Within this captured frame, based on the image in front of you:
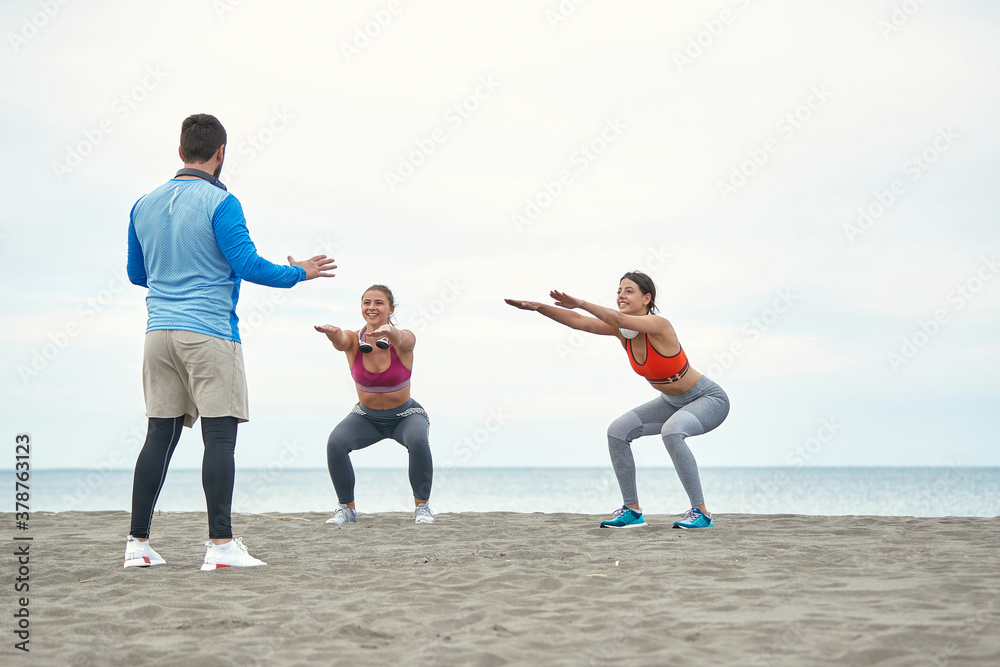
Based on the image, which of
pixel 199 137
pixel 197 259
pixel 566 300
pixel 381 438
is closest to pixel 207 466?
pixel 197 259

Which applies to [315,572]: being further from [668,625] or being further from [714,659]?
[714,659]

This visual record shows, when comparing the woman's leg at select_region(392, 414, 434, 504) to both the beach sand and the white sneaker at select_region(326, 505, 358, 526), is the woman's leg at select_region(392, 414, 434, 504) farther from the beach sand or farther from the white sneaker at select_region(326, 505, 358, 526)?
the beach sand

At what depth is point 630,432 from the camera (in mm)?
6016

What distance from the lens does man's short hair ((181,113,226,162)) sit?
161 inches

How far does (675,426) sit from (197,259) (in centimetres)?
340

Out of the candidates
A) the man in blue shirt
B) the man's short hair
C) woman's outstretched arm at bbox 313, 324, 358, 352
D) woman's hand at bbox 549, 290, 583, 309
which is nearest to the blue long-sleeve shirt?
the man in blue shirt

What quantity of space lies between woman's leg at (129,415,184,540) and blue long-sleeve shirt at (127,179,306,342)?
1.62 ft

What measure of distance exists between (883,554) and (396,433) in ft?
12.4

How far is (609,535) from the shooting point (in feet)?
17.2

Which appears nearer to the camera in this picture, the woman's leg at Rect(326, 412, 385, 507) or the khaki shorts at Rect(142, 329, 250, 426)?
the khaki shorts at Rect(142, 329, 250, 426)

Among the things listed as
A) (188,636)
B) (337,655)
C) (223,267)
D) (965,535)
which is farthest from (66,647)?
(965,535)

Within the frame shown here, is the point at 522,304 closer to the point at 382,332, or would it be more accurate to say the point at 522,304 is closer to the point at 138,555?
the point at 382,332

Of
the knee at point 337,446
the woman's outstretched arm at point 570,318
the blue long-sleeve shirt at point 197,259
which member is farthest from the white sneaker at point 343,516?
the blue long-sleeve shirt at point 197,259

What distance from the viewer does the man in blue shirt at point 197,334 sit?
12.7ft
